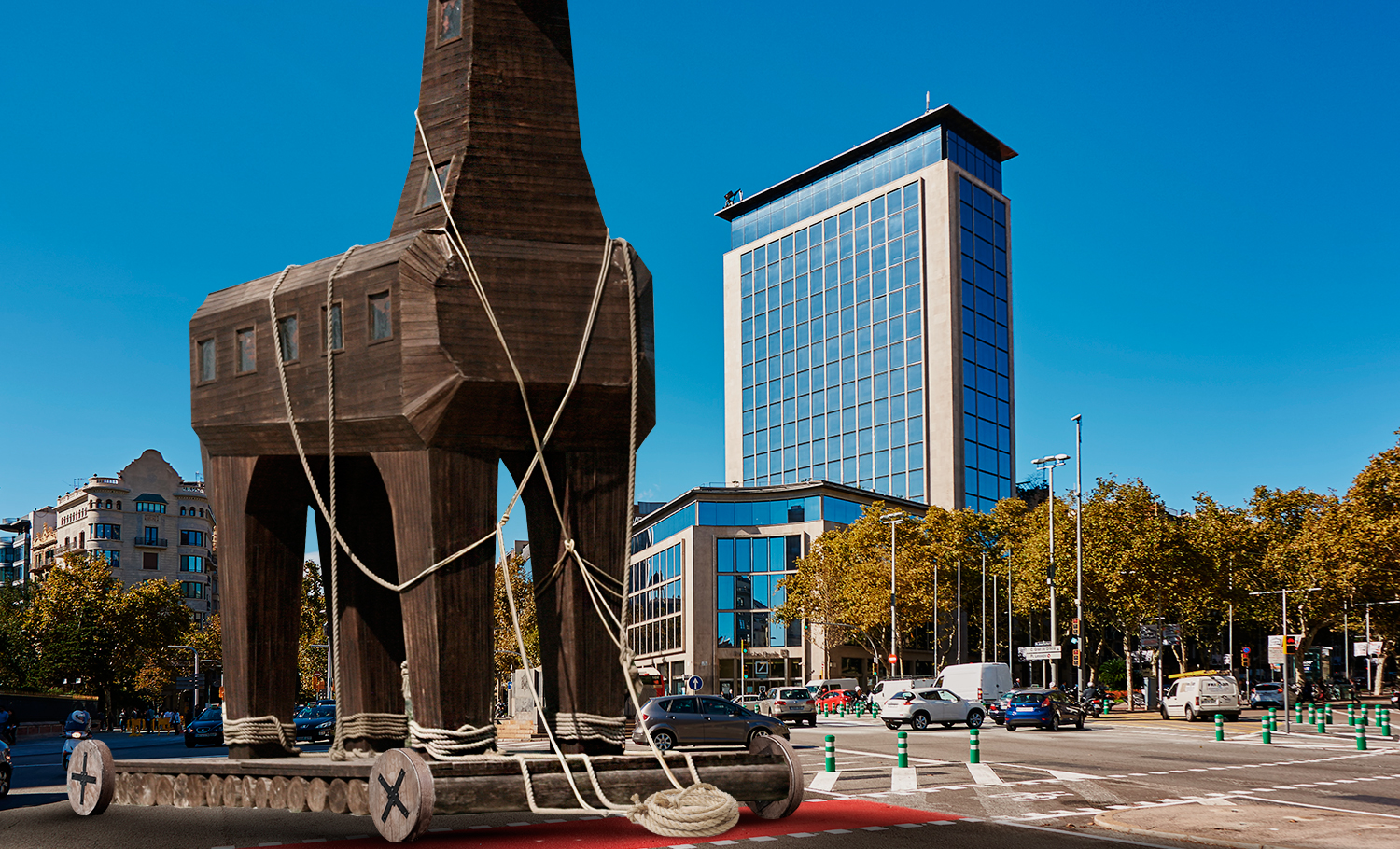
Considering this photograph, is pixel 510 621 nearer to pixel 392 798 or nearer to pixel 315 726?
pixel 315 726

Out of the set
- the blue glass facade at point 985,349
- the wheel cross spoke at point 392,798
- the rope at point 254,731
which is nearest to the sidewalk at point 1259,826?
the wheel cross spoke at point 392,798

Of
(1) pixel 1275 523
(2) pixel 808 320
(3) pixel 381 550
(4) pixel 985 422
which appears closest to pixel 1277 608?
(1) pixel 1275 523

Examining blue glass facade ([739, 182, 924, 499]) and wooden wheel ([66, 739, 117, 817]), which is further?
blue glass facade ([739, 182, 924, 499])

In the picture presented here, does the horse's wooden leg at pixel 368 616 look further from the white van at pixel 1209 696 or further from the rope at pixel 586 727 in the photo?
the white van at pixel 1209 696

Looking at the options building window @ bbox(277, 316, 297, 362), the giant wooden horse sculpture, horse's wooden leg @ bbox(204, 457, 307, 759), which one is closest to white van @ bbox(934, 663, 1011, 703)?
horse's wooden leg @ bbox(204, 457, 307, 759)

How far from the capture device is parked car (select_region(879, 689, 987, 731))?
4209cm

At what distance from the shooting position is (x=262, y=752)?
1078cm

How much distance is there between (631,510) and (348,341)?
2707mm

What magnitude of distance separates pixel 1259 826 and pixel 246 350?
11775mm

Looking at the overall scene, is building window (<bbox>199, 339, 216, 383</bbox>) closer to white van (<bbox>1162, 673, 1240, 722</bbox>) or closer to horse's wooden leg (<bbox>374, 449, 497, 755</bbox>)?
horse's wooden leg (<bbox>374, 449, 497, 755</bbox>)

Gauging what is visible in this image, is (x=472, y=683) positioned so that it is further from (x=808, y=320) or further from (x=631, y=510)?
(x=808, y=320)

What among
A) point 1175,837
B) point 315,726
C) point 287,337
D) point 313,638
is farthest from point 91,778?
point 313,638

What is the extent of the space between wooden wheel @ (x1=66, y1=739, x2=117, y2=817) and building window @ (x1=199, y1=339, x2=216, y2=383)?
346 centimetres

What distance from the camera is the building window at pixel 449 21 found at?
10.0 m
